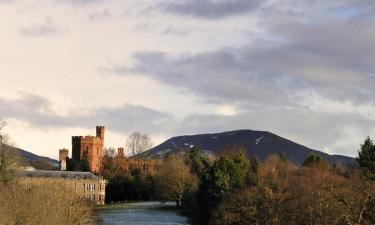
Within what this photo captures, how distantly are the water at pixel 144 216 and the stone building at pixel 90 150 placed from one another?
46.6 meters

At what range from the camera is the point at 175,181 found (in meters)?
106

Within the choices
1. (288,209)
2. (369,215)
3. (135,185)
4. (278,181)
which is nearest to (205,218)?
(278,181)

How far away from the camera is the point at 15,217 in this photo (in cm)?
4609

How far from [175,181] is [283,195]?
182 feet

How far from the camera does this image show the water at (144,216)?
77.6 m

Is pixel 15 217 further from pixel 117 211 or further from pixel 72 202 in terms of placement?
pixel 117 211

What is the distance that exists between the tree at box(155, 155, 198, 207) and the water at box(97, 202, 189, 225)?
1.95 meters

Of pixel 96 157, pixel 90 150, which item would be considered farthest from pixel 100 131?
pixel 96 157

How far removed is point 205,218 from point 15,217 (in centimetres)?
2817

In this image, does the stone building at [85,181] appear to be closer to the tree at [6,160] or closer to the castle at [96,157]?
the castle at [96,157]

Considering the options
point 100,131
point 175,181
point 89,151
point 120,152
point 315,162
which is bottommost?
point 175,181

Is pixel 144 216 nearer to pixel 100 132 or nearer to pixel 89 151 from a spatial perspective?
pixel 89 151

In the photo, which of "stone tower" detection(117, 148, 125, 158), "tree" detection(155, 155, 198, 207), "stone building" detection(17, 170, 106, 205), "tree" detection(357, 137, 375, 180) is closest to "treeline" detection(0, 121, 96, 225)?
"tree" detection(357, 137, 375, 180)

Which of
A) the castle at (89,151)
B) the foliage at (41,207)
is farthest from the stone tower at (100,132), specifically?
the foliage at (41,207)
